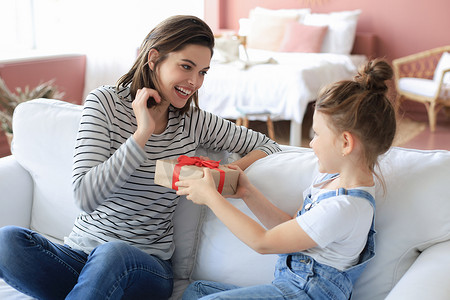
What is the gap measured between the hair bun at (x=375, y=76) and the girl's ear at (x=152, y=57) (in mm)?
587

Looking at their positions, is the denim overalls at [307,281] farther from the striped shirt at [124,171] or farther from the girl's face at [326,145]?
the striped shirt at [124,171]

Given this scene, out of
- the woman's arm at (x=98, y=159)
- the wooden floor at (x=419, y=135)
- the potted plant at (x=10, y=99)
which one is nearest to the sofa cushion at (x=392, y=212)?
the woman's arm at (x=98, y=159)

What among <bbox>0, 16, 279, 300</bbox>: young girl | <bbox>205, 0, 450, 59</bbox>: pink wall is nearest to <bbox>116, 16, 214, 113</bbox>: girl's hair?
<bbox>0, 16, 279, 300</bbox>: young girl

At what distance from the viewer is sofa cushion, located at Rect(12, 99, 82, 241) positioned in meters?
1.75

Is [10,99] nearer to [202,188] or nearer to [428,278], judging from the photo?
[202,188]

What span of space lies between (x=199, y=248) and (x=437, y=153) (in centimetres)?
75

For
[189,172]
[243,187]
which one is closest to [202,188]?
[189,172]

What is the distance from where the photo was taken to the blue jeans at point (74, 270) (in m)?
1.24

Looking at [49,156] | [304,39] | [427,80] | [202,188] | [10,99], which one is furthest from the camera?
[304,39]

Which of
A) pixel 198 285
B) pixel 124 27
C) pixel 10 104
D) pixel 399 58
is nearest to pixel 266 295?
pixel 198 285

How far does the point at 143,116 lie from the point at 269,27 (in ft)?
16.0

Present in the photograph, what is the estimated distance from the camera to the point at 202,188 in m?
1.22

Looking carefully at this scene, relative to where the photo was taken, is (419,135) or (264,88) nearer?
(264,88)

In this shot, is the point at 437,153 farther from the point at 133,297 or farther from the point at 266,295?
the point at 133,297
